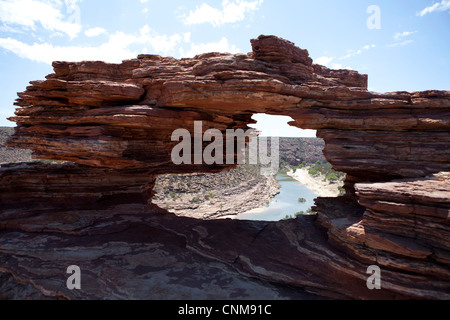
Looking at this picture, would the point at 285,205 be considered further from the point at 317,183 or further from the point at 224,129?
the point at 224,129

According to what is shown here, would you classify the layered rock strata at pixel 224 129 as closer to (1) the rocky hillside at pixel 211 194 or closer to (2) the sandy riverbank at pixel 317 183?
(1) the rocky hillside at pixel 211 194

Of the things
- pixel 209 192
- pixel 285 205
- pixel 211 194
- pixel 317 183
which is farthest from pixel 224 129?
pixel 317 183

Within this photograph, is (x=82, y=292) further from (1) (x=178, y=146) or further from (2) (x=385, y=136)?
(2) (x=385, y=136)

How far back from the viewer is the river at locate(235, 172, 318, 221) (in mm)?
37719

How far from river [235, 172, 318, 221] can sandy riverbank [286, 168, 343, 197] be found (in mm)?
1724

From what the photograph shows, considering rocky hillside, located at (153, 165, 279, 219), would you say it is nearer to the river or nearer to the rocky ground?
the rocky ground

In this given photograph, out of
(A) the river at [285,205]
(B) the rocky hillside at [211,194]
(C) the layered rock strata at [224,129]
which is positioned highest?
(C) the layered rock strata at [224,129]

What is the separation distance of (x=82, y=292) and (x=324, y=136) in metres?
11.2

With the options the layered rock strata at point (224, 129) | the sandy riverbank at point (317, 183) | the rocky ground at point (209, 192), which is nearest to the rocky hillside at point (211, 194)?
the rocky ground at point (209, 192)

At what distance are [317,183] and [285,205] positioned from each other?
77.4ft

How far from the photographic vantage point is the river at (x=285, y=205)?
3772 cm

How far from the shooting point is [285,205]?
4550 centimetres

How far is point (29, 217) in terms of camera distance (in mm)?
12820

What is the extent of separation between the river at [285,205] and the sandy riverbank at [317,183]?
1.72 meters
